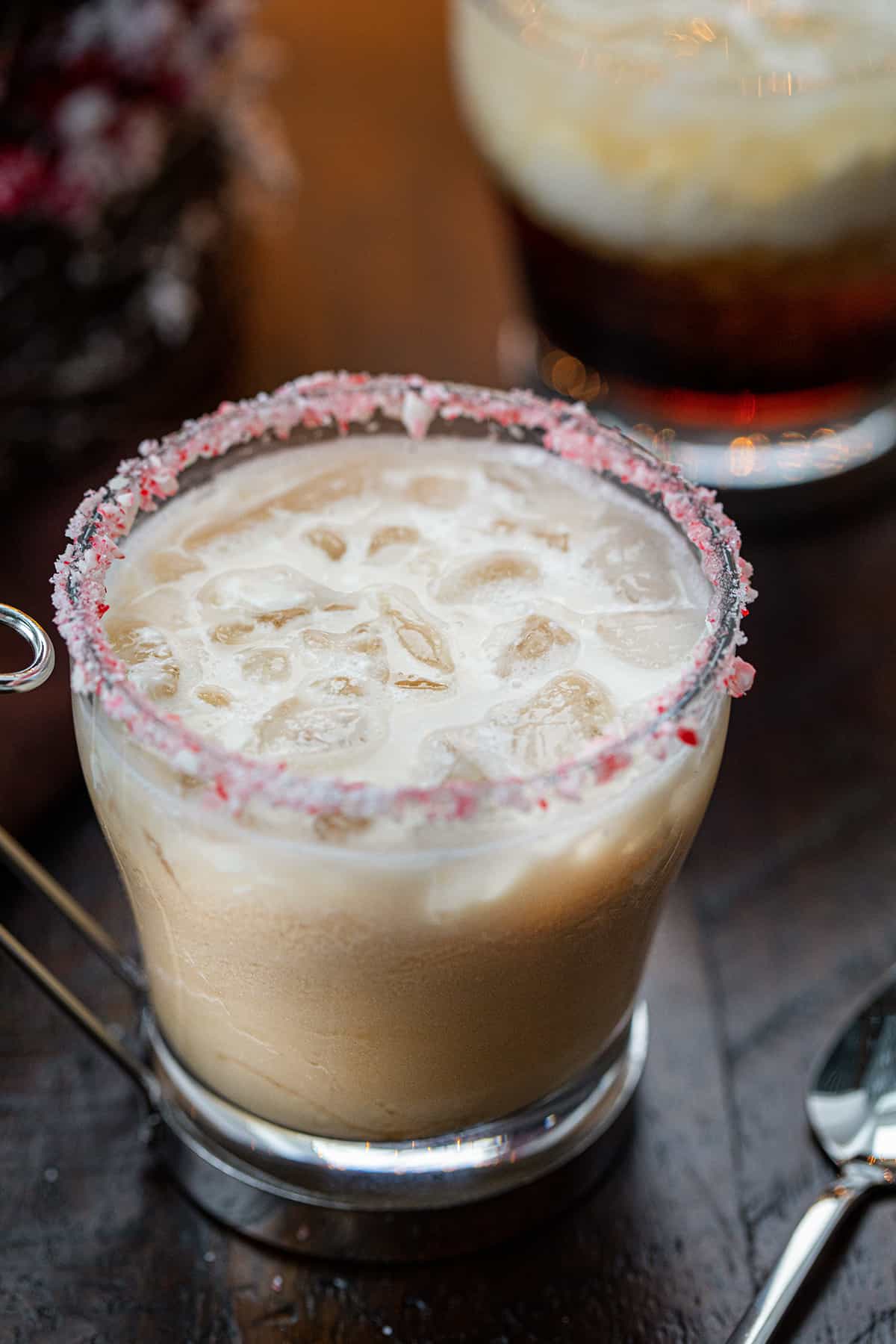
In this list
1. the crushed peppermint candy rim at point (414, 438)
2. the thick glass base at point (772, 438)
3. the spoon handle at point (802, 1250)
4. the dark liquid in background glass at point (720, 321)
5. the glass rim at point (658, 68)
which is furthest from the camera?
the thick glass base at point (772, 438)

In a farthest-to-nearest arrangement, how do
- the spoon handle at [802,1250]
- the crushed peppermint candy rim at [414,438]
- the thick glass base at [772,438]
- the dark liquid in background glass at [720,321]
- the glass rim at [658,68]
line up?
the thick glass base at [772,438] → the dark liquid in background glass at [720,321] → the glass rim at [658,68] → the spoon handle at [802,1250] → the crushed peppermint candy rim at [414,438]

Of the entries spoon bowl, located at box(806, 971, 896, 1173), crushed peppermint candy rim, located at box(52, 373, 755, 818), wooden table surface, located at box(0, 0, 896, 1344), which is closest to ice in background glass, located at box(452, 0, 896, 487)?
wooden table surface, located at box(0, 0, 896, 1344)

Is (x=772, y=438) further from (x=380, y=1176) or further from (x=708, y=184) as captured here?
(x=380, y=1176)

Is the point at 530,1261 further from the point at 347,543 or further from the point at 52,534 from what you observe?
the point at 52,534

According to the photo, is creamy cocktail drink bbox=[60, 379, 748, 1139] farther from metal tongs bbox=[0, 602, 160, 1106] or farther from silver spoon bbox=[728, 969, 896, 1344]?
silver spoon bbox=[728, 969, 896, 1344]

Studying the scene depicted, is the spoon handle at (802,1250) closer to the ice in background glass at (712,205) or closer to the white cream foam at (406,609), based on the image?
the white cream foam at (406,609)

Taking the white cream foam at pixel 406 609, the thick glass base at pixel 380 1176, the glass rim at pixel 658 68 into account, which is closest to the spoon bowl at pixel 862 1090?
the thick glass base at pixel 380 1176

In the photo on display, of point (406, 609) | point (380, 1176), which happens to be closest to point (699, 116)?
point (406, 609)
